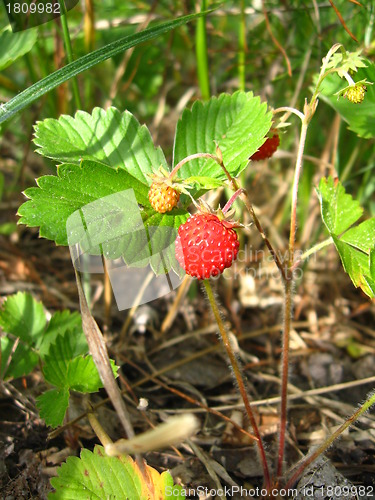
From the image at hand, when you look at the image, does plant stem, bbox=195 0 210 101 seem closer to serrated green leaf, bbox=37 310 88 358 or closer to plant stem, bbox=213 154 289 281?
plant stem, bbox=213 154 289 281

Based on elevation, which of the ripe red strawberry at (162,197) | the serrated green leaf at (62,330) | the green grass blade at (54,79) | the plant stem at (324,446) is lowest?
the plant stem at (324,446)

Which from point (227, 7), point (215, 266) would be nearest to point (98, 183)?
point (215, 266)

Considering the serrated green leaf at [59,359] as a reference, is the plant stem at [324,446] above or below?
below

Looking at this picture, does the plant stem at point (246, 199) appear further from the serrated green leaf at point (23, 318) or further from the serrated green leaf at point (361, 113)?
the serrated green leaf at point (23, 318)

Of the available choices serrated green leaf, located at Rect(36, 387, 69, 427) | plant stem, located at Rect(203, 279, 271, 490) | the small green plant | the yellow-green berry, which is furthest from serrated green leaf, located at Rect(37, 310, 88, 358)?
the yellow-green berry

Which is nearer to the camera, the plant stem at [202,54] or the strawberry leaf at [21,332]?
the strawberry leaf at [21,332]

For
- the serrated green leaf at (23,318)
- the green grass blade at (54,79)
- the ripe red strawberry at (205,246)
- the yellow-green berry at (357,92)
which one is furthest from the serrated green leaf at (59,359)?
the yellow-green berry at (357,92)
